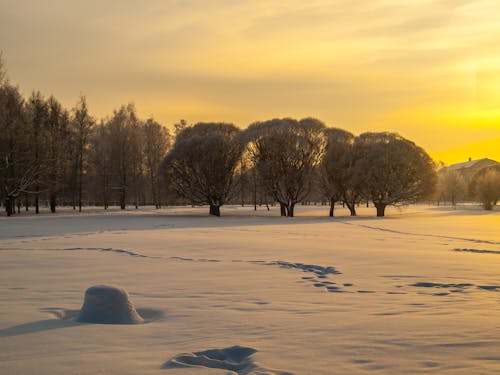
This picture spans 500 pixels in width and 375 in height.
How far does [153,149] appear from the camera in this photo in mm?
70812

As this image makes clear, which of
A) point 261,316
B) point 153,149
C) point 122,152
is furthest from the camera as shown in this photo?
point 153,149

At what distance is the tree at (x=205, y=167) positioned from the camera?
50.0 metres

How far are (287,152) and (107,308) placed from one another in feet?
135

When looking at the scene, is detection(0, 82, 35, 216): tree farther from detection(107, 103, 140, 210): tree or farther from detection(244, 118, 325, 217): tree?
detection(244, 118, 325, 217): tree

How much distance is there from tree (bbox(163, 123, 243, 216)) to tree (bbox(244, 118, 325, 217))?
9.94ft

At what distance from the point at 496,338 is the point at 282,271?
645 cm

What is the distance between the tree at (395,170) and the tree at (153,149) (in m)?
32.5

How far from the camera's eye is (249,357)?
5.12 meters

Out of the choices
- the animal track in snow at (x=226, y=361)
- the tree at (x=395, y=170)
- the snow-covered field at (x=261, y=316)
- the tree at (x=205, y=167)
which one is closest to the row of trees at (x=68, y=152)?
the tree at (x=205, y=167)

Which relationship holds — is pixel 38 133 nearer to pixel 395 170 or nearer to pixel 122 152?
pixel 122 152

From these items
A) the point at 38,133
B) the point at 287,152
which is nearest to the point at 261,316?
the point at 287,152

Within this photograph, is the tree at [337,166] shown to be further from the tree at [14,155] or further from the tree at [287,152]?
the tree at [14,155]

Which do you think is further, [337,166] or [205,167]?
[205,167]

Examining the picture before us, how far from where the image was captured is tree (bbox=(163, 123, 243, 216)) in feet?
164
